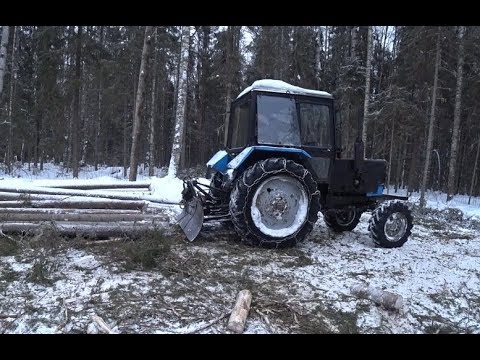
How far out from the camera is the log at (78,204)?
22.1ft

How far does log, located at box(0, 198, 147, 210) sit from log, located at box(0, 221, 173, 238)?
3.79ft

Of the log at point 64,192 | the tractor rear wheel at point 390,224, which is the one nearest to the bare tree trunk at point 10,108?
the log at point 64,192

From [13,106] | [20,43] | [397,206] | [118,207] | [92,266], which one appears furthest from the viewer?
[20,43]

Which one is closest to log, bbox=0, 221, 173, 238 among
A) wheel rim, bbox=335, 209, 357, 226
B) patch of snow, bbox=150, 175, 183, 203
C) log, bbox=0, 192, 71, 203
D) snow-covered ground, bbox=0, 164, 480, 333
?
snow-covered ground, bbox=0, 164, 480, 333

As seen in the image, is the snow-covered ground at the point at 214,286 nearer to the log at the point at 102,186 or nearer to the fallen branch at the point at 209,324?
the fallen branch at the point at 209,324

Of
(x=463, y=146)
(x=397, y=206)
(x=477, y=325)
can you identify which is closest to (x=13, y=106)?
(x=397, y=206)

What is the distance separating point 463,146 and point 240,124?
24.8 metres

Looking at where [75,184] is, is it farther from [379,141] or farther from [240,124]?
[379,141]

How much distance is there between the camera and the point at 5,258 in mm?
4746

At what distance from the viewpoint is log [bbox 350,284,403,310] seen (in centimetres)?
413

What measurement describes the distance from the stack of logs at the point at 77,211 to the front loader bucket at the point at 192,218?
0.31 m

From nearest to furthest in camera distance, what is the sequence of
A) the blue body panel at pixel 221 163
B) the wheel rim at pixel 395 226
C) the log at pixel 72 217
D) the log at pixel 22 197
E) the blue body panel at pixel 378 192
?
the log at pixel 72 217
the wheel rim at pixel 395 226
the log at pixel 22 197
the blue body panel at pixel 221 163
the blue body panel at pixel 378 192

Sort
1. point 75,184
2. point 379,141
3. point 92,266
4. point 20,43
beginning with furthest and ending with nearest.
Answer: point 20,43, point 379,141, point 75,184, point 92,266

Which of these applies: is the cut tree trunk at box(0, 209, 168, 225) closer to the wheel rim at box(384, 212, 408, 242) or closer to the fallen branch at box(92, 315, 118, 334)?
the fallen branch at box(92, 315, 118, 334)
